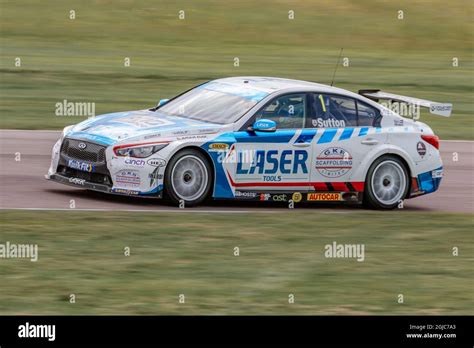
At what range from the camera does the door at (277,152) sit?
12703 millimetres

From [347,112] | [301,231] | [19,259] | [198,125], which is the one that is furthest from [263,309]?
[347,112]

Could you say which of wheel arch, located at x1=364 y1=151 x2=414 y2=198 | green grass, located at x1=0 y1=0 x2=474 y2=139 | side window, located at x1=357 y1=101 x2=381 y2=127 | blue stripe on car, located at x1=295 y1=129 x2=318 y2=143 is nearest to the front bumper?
blue stripe on car, located at x1=295 y1=129 x2=318 y2=143

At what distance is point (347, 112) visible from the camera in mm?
13531

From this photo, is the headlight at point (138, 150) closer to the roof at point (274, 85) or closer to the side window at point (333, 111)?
the roof at point (274, 85)

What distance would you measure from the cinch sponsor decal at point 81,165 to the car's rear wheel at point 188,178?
0.93 metres

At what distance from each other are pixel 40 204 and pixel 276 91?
125 inches

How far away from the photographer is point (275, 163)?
12.9 meters

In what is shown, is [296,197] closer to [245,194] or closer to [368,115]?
[245,194]

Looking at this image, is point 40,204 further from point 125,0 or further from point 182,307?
point 125,0

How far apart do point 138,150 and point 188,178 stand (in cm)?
68

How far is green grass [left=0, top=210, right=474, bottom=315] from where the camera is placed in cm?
870

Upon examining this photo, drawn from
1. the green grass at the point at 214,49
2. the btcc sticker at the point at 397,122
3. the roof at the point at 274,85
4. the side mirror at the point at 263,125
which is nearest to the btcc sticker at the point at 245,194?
the side mirror at the point at 263,125

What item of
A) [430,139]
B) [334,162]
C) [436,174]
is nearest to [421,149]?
[430,139]

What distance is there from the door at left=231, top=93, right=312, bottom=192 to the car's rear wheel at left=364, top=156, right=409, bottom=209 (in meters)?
0.96
